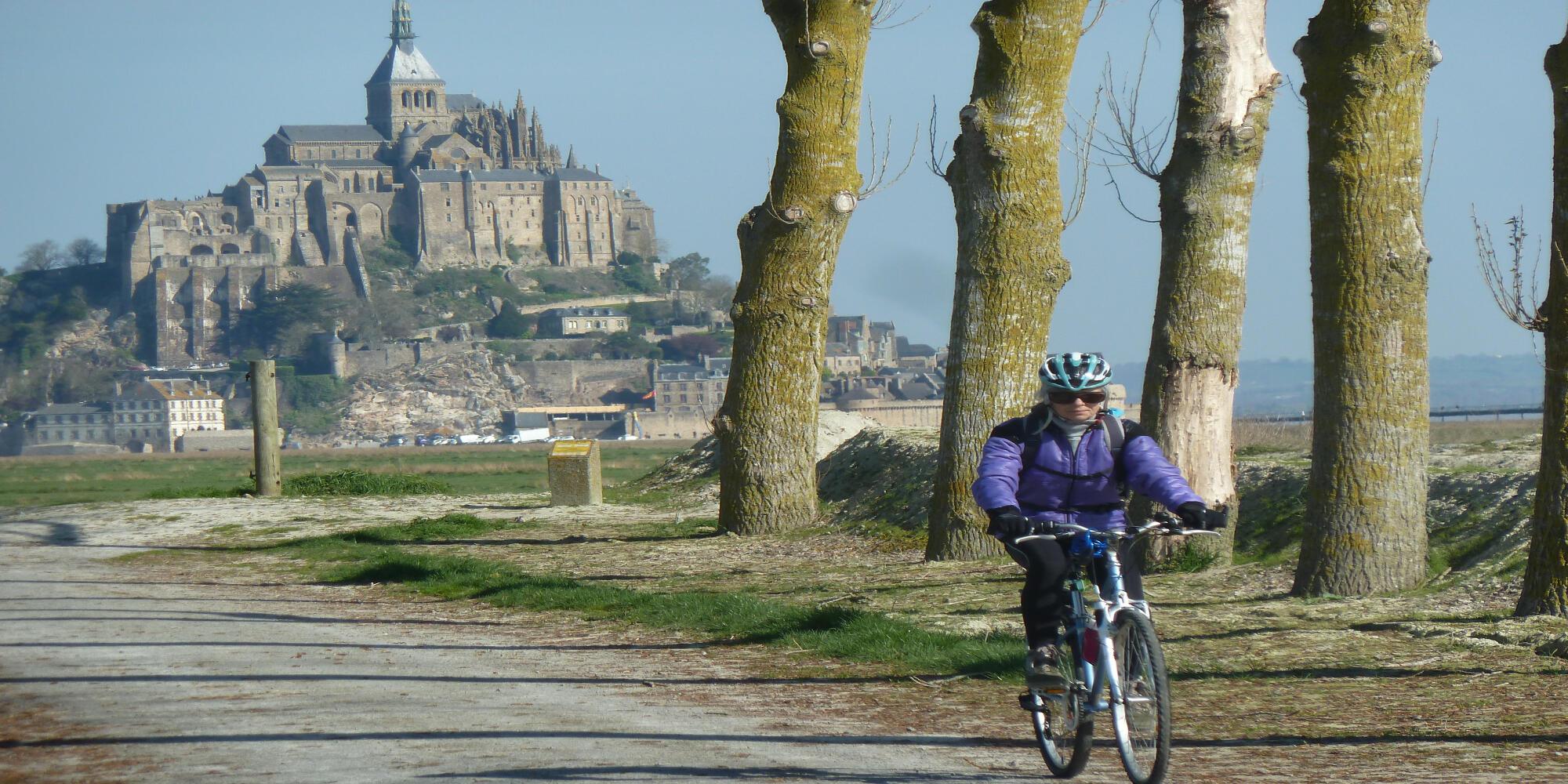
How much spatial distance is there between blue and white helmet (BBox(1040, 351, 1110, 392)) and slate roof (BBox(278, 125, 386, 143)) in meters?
193

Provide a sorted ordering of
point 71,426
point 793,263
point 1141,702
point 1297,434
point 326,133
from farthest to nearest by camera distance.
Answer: point 326,133 → point 71,426 → point 1297,434 → point 793,263 → point 1141,702

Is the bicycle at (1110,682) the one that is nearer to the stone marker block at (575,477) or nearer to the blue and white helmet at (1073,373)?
the blue and white helmet at (1073,373)

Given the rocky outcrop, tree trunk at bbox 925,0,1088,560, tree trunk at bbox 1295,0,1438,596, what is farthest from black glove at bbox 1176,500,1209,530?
the rocky outcrop

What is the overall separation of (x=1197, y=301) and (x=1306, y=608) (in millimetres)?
2401

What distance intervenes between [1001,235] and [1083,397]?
639 cm

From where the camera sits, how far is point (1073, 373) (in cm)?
607

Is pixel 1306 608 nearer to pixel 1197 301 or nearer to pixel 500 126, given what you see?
pixel 1197 301

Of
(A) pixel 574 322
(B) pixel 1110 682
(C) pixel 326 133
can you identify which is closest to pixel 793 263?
(B) pixel 1110 682

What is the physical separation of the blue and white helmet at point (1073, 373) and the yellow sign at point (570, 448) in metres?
15.5

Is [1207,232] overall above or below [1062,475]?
above

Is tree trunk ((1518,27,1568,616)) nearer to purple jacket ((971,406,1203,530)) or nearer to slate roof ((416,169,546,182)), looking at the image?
purple jacket ((971,406,1203,530))

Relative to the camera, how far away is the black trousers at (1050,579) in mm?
5898

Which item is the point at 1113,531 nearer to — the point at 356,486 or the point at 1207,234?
the point at 1207,234

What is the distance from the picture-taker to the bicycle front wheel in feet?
17.7
